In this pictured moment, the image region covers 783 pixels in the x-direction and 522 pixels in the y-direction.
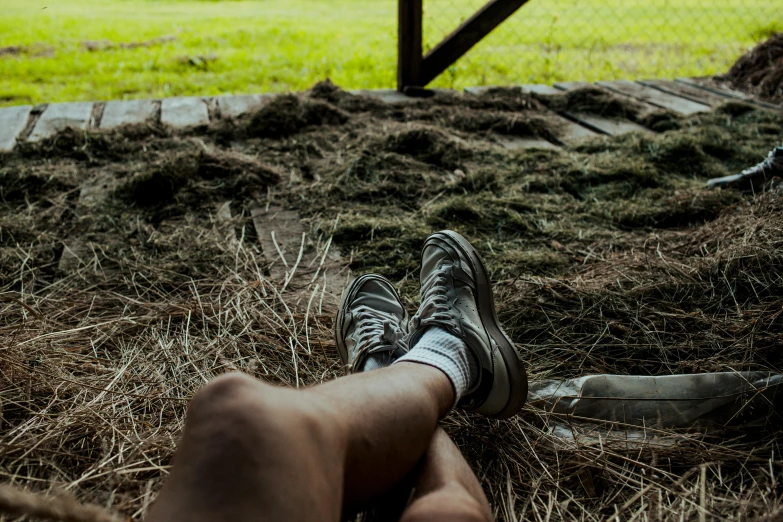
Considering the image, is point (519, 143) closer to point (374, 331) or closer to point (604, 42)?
point (374, 331)

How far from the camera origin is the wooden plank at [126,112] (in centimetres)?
395

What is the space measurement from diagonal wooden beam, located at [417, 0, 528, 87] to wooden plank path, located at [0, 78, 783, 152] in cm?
19

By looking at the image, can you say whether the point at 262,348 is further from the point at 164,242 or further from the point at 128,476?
the point at 164,242

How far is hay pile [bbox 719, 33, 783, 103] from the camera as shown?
185 inches

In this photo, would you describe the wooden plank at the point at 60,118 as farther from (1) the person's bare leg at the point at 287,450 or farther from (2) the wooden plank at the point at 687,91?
(2) the wooden plank at the point at 687,91

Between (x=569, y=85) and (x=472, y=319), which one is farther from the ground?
(x=569, y=85)

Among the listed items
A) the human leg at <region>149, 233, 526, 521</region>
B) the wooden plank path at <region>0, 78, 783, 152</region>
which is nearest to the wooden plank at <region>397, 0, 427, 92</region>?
the wooden plank path at <region>0, 78, 783, 152</region>

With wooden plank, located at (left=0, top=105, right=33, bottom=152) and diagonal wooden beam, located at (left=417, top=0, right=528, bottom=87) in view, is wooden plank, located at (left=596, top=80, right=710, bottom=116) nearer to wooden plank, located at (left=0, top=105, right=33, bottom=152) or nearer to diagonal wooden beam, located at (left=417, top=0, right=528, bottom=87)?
diagonal wooden beam, located at (left=417, top=0, right=528, bottom=87)

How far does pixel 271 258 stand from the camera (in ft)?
7.88

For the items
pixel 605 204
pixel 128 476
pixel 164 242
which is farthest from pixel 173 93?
pixel 128 476

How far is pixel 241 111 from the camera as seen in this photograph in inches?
167

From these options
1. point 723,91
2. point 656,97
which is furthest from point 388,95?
point 723,91

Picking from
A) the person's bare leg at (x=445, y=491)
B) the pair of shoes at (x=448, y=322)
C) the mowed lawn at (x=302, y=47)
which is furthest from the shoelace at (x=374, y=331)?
the mowed lawn at (x=302, y=47)

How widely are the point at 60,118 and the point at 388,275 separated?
286 cm
